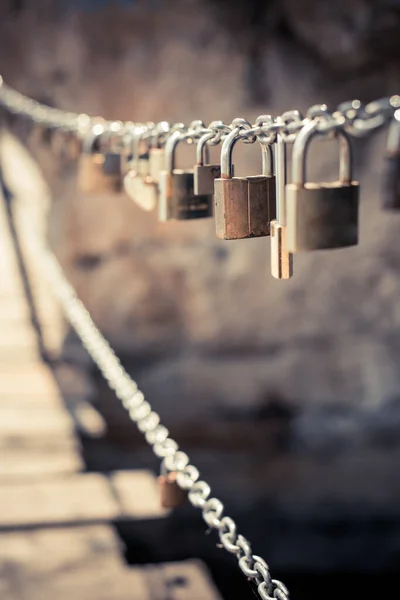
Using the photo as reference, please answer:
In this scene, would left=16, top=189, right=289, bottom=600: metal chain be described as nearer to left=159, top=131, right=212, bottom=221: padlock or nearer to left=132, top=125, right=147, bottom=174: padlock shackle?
left=159, top=131, right=212, bottom=221: padlock

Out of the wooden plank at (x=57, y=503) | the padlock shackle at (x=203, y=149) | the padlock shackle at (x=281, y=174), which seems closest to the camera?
the padlock shackle at (x=281, y=174)

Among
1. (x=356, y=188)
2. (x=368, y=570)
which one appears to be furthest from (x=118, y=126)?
(x=368, y=570)

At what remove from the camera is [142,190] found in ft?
6.03

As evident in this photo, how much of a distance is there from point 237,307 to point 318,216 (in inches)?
122

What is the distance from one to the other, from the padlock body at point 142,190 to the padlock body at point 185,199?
0.21 metres

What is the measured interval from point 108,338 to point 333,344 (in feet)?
4.04

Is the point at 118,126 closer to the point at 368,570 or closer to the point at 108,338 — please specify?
the point at 108,338

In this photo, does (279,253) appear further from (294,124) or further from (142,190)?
(142,190)

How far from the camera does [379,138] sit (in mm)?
3861

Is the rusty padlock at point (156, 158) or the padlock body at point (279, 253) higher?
the rusty padlock at point (156, 158)

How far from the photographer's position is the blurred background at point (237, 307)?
374 cm

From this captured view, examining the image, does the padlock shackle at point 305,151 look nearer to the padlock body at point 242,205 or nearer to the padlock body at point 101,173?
the padlock body at point 242,205

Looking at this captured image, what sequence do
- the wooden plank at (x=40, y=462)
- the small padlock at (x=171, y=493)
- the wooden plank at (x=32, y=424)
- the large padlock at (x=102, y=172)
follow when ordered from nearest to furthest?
the small padlock at (x=171, y=493) < the large padlock at (x=102, y=172) < the wooden plank at (x=40, y=462) < the wooden plank at (x=32, y=424)

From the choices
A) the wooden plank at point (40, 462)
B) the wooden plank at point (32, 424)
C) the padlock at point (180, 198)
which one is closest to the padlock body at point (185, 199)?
the padlock at point (180, 198)
